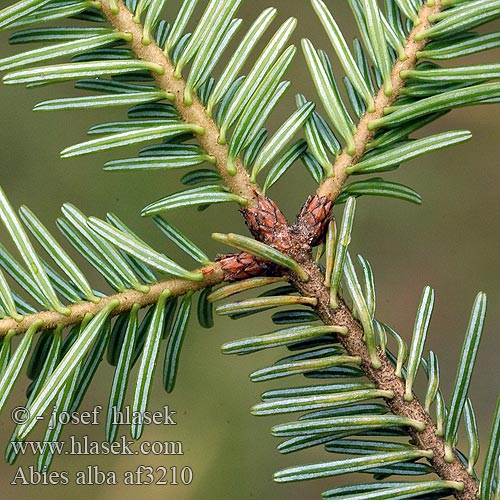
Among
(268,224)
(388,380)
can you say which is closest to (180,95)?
(268,224)

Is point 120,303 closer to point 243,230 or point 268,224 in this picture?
point 268,224

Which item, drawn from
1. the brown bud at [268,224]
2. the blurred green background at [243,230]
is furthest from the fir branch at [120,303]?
the blurred green background at [243,230]

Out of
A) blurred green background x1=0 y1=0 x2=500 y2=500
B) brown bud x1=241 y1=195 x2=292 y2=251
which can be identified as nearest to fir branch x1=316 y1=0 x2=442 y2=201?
brown bud x1=241 y1=195 x2=292 y2=251

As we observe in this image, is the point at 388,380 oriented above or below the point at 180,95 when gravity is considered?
below

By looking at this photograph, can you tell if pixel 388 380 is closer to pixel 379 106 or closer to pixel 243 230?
pixel 379 106

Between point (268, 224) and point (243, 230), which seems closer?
point (268, 224)

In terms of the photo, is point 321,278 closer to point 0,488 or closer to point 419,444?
point 419,444

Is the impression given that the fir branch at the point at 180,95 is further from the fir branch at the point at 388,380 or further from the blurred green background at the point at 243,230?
the blurred green background at the point at 243,230

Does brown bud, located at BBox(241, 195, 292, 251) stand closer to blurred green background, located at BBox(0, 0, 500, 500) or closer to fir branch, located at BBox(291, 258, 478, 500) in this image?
fir branch, located at BBox(291, 258, 478, 500)

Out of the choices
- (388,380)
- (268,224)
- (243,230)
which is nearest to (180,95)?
(268,224)

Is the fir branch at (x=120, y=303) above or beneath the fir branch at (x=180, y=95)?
beneath
